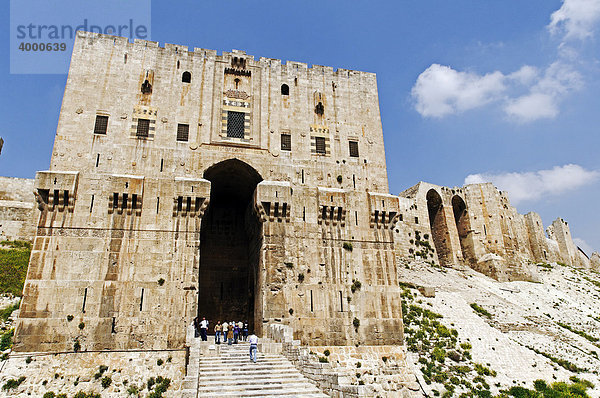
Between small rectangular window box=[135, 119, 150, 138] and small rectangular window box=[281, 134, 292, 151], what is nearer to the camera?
small rectangular window box=[135, 119, 150, 138]

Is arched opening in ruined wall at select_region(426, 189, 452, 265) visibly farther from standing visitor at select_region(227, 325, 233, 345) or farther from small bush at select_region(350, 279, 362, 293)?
standing visitor at select_region(227, 325, 233, 345)

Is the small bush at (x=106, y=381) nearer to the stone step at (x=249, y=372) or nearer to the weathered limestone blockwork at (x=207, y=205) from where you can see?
the weathered limestone blockwork at (x=207, y=205)

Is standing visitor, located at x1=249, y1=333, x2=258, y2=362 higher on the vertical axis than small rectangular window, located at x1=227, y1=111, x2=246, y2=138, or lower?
lower

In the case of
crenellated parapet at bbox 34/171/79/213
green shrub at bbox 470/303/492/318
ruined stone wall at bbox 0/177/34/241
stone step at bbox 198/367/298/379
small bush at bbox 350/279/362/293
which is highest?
ruined stone wall at bbox 0/177/34/241

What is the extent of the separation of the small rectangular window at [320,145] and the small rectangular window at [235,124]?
4416 mm

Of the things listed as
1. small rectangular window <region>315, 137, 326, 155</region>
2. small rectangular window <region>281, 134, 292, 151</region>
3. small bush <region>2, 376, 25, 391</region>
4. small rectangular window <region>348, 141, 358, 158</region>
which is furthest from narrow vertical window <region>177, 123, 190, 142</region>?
small bush <region>2, 376, 25, 391</region>

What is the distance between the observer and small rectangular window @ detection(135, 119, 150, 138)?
72.3 ft

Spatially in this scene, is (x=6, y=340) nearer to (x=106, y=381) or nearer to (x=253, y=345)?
(x=106, y=381)

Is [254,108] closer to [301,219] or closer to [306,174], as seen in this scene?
[306,174]

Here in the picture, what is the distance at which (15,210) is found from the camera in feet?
99.3

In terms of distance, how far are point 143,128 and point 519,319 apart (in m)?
27.8

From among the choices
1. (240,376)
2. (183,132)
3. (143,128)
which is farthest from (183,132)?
(240,376)

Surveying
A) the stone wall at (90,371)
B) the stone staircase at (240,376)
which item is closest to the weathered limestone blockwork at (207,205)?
the stone wall at (90,371)

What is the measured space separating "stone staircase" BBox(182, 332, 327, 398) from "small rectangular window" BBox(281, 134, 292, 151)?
1137 cm
